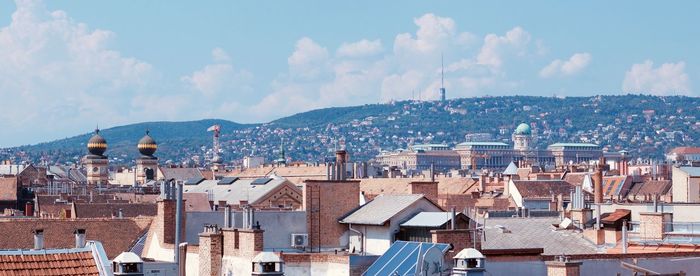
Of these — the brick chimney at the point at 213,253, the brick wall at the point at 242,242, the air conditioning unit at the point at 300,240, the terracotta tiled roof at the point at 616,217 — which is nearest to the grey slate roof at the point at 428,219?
the air conditioning unit at the point at 300,240

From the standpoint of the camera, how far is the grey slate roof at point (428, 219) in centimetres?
3473

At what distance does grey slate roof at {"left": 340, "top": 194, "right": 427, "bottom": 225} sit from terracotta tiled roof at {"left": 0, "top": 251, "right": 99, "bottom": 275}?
58.8 feet

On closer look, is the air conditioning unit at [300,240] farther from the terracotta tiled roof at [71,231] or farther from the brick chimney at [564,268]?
the terracotta tiled roof at [71,231]

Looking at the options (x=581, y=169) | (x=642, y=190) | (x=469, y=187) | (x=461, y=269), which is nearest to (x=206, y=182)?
(x=469, y=187)

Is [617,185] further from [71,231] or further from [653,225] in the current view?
[653,225]

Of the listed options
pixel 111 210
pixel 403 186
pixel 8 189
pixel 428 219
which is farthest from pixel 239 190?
pixel 428 219

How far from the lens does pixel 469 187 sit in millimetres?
124875

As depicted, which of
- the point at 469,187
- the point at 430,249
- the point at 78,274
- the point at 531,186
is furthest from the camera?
the point at 469,187

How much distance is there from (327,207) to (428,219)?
4477 millimetres

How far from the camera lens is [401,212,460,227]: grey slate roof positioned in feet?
114

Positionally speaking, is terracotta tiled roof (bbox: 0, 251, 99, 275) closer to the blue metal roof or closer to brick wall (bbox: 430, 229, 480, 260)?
the blue metal roof

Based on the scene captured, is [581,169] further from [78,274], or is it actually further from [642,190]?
[78,274]

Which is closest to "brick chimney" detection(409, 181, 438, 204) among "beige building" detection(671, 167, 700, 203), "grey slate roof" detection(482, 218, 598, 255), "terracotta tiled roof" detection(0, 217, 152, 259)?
"grey slate roof" detection(482, 218, 598, 255)

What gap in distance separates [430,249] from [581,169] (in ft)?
482
